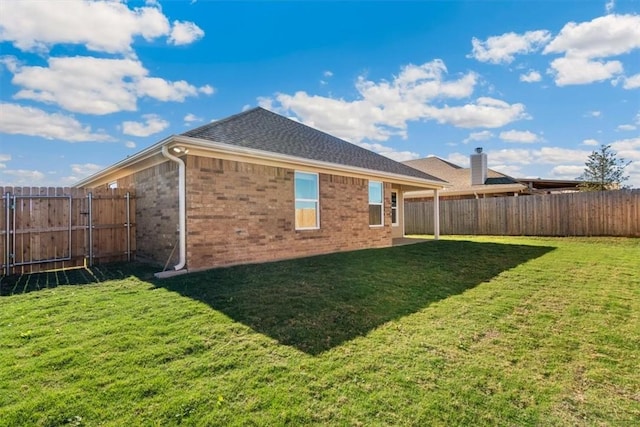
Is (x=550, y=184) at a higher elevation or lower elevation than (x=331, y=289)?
higher

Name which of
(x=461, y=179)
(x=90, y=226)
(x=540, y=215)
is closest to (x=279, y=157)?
(x=90, y=226)

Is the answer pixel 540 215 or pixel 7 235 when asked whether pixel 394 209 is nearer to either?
pixel 540 215

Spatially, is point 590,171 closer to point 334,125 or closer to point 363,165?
point 334,125

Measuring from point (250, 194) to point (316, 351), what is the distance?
5.39 meters

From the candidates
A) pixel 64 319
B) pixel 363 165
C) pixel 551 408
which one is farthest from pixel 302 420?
pixel 363 165

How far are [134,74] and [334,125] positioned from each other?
16.5 m

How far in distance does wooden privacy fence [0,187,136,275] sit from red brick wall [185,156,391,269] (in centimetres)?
367

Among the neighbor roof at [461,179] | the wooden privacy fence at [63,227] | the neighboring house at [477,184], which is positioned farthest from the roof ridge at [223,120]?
the neighboring house at [477,184]

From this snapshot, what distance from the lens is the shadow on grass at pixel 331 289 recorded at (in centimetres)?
454

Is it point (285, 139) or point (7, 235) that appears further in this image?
point (285, 139)

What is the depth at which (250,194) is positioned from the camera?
852cm

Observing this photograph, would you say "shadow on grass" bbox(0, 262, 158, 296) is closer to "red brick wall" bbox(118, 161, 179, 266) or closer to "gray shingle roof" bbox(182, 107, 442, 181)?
"red brick wall" bbox(118, 161, 179, 266)

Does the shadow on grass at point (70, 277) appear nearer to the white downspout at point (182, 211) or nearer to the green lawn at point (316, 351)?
the green lawn at point (316, 351)

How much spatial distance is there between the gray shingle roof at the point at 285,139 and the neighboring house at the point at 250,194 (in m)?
0.05
